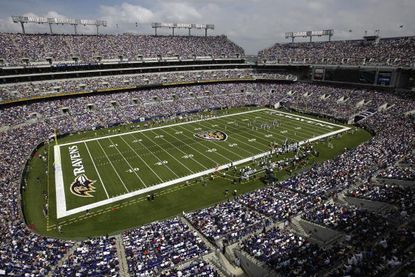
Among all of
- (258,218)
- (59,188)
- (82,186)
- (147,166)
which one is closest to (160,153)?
(147,166)

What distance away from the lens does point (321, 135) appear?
134 feet

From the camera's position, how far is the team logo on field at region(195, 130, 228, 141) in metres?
41.0

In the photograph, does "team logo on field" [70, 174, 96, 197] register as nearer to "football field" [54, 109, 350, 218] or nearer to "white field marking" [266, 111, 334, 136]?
"football field" [54, 109, 350, 218]

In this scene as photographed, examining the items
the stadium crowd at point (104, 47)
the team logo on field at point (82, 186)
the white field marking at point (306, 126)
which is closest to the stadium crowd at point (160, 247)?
the team logo on field at point (82, 186)

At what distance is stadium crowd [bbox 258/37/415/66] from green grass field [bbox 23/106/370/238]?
1789cm

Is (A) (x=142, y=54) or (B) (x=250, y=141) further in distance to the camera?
(A) (x=142, y=54)

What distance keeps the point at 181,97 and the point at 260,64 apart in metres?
27.3

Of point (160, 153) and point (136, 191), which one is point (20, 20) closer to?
point (160, 153)

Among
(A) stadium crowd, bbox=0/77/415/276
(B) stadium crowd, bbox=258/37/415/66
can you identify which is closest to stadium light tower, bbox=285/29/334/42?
(B) stadium crowd, bbox=258/37/415/66

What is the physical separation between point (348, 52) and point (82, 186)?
58.9 metres

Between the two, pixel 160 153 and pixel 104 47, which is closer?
pixel 160 153

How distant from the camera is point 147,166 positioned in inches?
1262

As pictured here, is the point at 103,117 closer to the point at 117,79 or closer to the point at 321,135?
the point at 117,79

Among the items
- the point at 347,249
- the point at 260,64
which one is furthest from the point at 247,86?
the point at 347,249
